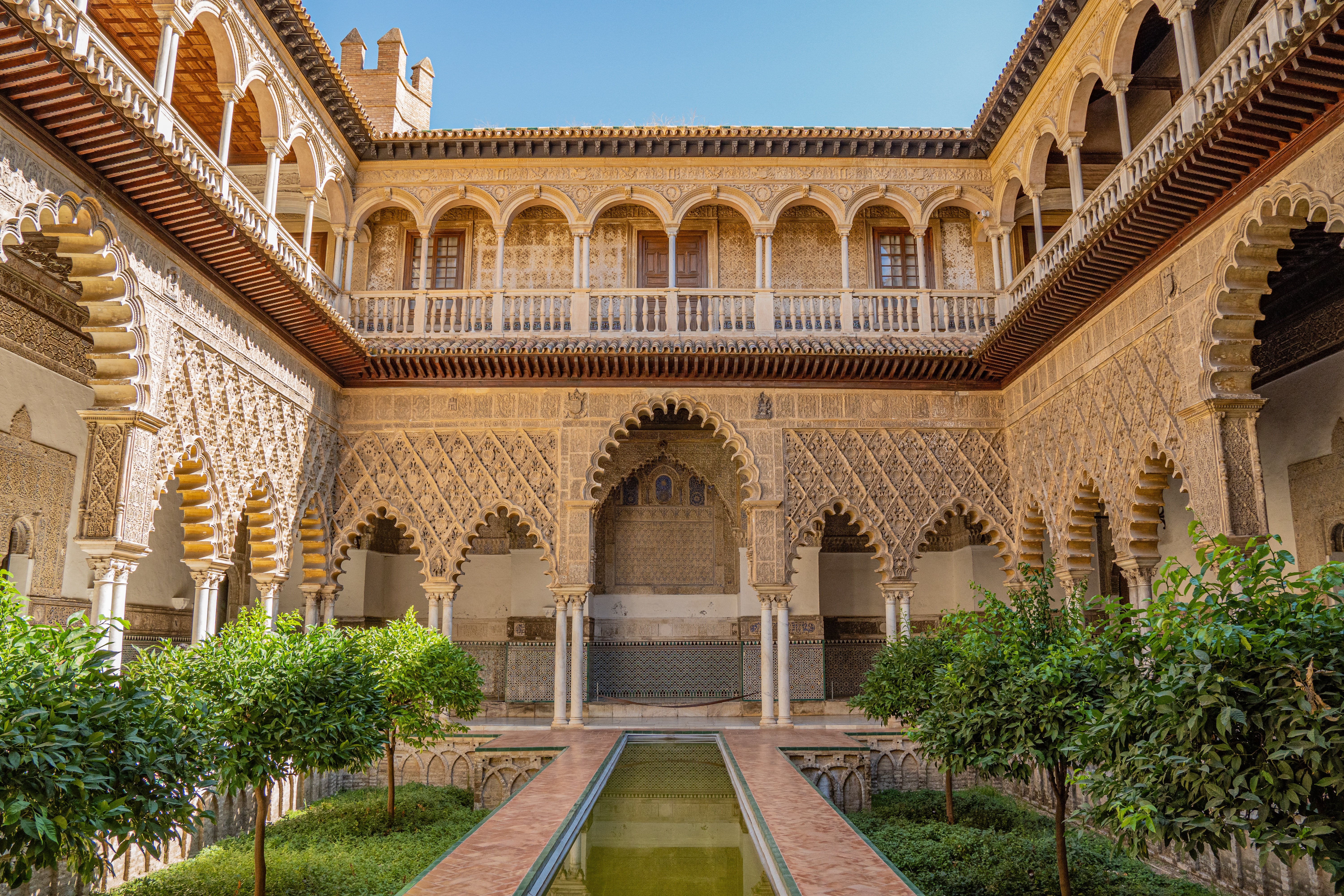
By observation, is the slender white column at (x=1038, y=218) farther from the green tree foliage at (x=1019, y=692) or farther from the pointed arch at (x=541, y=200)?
the green tree foliage at (x=1019, y=692)

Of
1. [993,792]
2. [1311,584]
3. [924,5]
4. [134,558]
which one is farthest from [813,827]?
[924,5]

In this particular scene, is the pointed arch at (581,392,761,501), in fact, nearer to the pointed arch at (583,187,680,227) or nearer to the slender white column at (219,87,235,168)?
the pointed arch at (583,187,680,227)

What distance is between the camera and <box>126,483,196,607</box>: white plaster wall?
1109 cm

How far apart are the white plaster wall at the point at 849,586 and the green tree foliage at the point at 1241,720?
10906mm

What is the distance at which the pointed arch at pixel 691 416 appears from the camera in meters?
11.2

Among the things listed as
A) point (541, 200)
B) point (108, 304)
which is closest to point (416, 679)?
point (108, 304)

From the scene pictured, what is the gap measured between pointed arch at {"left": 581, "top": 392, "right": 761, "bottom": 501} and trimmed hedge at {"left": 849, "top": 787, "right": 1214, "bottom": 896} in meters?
4.33

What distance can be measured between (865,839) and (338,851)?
3801 mm

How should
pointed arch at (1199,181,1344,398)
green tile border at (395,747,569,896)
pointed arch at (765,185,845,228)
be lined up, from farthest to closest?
pointed arch at (765,185,845,228) < pointed arch at (1199,181,1344,398) < green tile border at (395,747,569,896)

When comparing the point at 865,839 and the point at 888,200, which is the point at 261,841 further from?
the point at 888,200

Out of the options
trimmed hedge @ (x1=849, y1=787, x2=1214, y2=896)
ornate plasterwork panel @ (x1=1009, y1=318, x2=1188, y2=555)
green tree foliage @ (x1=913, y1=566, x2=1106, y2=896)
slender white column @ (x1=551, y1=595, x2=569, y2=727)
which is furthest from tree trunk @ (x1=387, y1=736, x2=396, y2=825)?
ornate plasterwork panel @ (x1=1009, y1=318, x2=1188, y2=555)

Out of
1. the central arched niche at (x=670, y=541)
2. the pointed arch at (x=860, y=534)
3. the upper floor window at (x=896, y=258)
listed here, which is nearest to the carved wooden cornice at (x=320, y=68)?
the central arched niche at (x=670, y=541)

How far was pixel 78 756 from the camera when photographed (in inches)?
130

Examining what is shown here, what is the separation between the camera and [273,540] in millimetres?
9727
